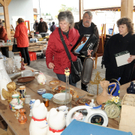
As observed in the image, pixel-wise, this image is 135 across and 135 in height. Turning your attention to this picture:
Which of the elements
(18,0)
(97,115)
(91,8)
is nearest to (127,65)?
(97,115)

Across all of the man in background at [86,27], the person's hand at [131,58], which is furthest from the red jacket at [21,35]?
the person's hand at [131,58]

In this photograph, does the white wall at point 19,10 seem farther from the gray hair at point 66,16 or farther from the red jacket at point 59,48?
the gray hair at point 66,16

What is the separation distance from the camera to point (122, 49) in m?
2.48

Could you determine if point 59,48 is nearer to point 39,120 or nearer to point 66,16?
point 66,16

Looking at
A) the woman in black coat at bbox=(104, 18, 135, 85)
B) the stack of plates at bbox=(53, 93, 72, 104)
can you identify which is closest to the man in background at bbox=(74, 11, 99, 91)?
the woman in black coat at bbox=(104, 18, 135, 85)

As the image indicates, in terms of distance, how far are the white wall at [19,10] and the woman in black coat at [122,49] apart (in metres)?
11.2

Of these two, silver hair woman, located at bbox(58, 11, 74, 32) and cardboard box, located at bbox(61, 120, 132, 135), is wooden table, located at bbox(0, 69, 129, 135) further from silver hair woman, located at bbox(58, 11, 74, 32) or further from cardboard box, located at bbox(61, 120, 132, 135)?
silver hair woman, located at bbox(58, 11, 74, 32)

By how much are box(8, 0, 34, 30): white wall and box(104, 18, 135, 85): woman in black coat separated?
11.2m

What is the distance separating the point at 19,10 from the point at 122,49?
1163 cm

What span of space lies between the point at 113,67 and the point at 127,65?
0.21 metres

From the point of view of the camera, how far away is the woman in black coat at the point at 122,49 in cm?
240

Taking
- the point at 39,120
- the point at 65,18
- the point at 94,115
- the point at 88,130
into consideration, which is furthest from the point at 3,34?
the point at 88,130

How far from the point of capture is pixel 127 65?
98.8 inches

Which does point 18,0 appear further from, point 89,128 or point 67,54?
point 89,128
